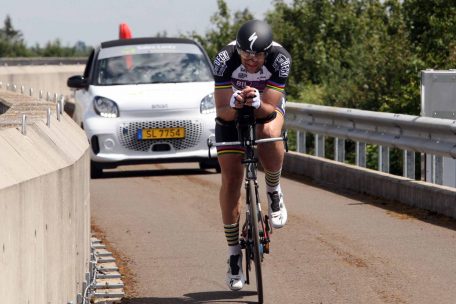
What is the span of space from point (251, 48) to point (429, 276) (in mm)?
2121

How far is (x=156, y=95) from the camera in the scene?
1878cm

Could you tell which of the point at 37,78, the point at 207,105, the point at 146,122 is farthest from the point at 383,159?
the point at 37,78

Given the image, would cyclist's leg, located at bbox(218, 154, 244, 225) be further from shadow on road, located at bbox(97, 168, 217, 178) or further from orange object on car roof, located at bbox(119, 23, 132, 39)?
orange object on car roof, located at bbox(119, 23, 132, 39)

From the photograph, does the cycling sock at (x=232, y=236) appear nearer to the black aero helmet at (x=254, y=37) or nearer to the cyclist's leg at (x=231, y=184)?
the cyclist's leg at (x=231, y=184)

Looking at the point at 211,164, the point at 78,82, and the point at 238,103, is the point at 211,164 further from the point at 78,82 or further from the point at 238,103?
the point at 238,103

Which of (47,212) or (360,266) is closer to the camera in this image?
(47,212)

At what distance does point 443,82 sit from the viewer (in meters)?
16.2

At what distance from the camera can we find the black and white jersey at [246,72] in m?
8.96

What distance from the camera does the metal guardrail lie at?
1421 cm

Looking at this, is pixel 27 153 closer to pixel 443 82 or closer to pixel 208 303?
pixel 208 303

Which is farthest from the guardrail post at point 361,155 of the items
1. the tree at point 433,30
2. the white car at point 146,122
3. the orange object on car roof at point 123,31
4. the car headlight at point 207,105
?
the orange object on car roof at point 123,31

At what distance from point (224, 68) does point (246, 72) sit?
0.49 feet

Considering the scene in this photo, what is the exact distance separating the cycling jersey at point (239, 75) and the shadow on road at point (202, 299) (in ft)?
2.85

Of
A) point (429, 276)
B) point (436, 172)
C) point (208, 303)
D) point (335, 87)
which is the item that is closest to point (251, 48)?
point (208, 303)
